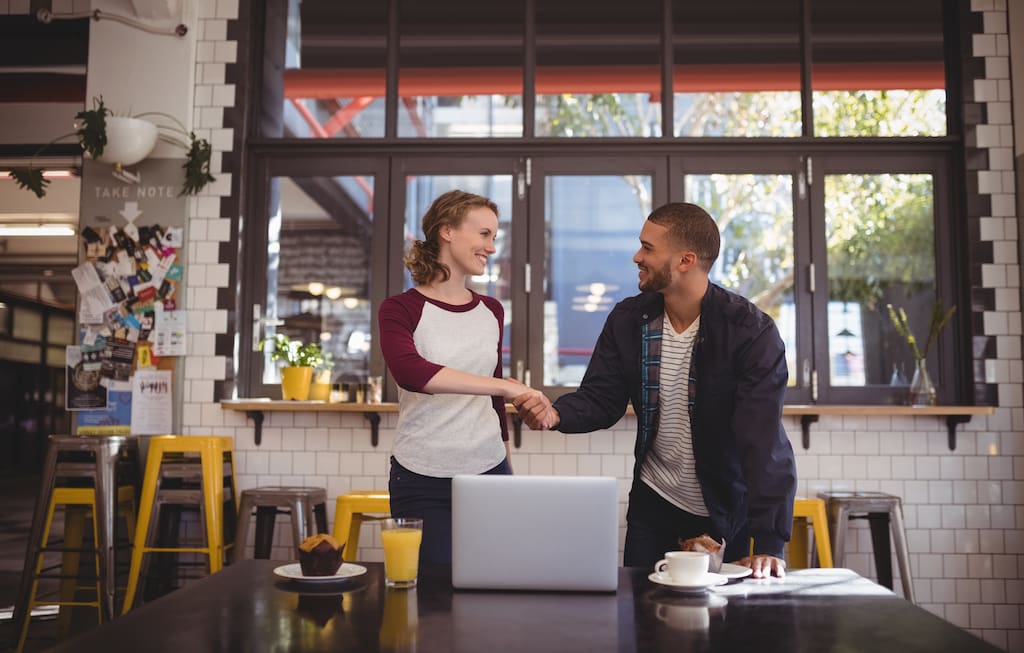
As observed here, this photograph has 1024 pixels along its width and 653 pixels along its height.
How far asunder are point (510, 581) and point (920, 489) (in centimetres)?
351

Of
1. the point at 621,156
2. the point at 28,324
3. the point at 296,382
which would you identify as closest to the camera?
the point at 296,382

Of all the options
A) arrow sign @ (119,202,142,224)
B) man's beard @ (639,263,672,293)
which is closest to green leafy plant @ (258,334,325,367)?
arrow sign @ (119,202,142,224)

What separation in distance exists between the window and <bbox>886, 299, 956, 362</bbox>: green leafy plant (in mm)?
46

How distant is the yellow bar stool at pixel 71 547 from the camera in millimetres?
4215

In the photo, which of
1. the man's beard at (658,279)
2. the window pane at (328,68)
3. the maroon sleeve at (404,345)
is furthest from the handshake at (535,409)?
the window pane at (328,68)

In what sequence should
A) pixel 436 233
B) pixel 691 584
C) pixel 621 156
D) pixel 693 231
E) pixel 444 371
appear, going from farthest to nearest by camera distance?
pixel 621 156
pixel 436 233
pixel 693 231
pixel 444 371
pixel 691 584

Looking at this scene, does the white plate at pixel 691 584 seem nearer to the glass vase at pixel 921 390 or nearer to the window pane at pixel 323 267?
the glass vase at pixel 921 390

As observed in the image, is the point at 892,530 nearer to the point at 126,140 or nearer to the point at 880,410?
the point at 880,410

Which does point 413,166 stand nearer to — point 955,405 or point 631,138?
point 631,138

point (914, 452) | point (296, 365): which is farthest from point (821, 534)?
point (296, 365)

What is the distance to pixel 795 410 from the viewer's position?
4402 millimetres

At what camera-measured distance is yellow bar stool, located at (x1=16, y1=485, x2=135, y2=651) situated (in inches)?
166

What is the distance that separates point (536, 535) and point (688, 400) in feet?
2.84

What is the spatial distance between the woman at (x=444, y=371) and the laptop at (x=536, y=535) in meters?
0.69
